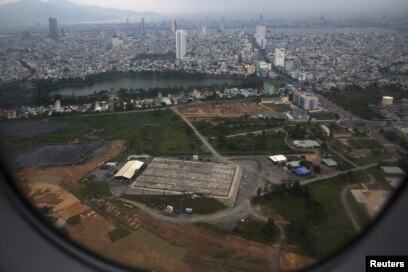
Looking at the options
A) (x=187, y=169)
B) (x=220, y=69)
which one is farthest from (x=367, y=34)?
(x=187, y=169)

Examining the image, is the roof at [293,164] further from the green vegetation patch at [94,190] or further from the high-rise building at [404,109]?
the high-rise building at [404,109]

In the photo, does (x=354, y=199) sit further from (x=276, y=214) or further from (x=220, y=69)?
(x=220, y=69)

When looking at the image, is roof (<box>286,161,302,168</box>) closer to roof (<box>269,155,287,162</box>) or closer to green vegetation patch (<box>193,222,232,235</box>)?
roof (<box>269,155,287,162</box>)

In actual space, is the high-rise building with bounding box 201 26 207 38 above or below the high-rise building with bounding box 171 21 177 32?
below

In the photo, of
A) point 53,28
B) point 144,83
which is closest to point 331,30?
point 144,83

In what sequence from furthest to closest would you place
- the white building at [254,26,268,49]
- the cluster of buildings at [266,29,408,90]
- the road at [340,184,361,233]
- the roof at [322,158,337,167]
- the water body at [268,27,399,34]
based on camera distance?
the white building at [254,26,268,49]
the water body at [268,27,399,34]
the cluster of buildings at [266,29,408,90]
the roof at [322,158,337,167]
the road at [340,184,361,233]

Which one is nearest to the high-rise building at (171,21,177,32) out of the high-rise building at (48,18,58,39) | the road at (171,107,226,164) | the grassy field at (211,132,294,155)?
the high-rise building at (48,18,58,39)
